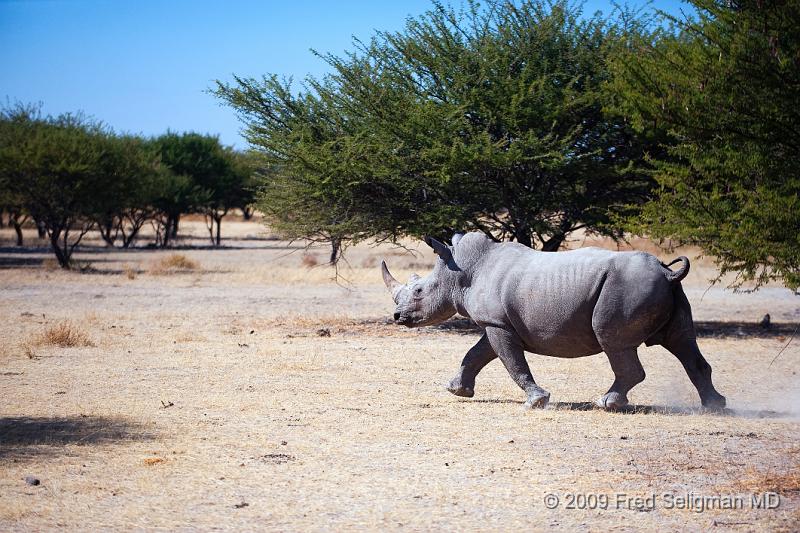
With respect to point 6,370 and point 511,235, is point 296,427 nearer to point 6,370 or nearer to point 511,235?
point 6,370

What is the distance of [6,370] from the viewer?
41.5 ft

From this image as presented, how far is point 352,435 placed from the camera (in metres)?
8.74

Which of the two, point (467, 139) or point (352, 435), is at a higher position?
point (467, 139)

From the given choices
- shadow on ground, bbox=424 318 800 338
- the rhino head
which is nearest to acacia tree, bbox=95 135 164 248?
shadow on ground, bbox=424 318 800 338

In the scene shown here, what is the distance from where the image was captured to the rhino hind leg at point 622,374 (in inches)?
384

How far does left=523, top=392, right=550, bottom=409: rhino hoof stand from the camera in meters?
10.0

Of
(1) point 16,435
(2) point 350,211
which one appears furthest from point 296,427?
(2) point 350,211

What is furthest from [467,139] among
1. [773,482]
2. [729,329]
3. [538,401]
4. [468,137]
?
[773,482]

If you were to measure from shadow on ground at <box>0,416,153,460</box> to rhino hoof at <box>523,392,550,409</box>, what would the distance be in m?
3.91

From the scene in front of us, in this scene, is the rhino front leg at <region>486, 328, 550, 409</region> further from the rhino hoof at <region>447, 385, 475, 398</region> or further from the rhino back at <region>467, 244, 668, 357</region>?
the rhino hoof at <region>447, 385, 475, 398</region>

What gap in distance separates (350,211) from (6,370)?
873 centimetres

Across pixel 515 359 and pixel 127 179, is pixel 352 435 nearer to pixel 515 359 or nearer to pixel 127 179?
pixel 515 359

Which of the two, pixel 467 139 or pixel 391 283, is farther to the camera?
pixel 467 139

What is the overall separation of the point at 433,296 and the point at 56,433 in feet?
14.1
